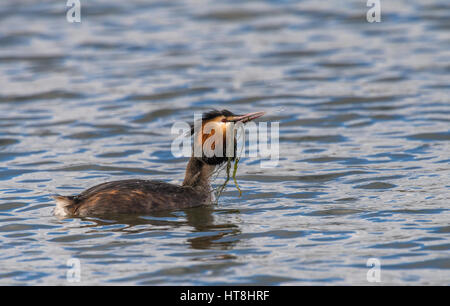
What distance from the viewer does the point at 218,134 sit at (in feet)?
31.2

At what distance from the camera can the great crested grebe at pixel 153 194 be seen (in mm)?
9172

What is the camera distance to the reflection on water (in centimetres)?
803

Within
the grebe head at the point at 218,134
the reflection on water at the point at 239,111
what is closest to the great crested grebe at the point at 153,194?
the grebe head at the point at 218,134

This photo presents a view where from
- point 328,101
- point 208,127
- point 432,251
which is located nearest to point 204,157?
point 208,127

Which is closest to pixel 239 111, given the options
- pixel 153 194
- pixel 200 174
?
pixel 200 174

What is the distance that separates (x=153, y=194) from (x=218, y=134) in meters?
0.94

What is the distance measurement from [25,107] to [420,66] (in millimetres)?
7318

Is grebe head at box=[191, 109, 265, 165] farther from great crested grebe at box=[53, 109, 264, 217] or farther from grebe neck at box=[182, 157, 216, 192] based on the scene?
grebe neck at box=[182, 157, 216, 192]

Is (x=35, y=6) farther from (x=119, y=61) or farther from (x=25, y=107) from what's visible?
(x=25, y=107)

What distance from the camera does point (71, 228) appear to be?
8.89 metres

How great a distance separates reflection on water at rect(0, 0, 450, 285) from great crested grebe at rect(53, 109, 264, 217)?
111 millimetres

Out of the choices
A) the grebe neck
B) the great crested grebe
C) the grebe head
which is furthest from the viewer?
the grebe neck

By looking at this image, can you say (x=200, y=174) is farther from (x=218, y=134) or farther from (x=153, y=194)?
(x=153, y=194)

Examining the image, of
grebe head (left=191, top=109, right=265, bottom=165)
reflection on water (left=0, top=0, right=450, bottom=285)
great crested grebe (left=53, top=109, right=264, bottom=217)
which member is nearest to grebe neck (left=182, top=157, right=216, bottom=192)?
great crested grebe (left=53, top=109, right=264, bottom=217)
